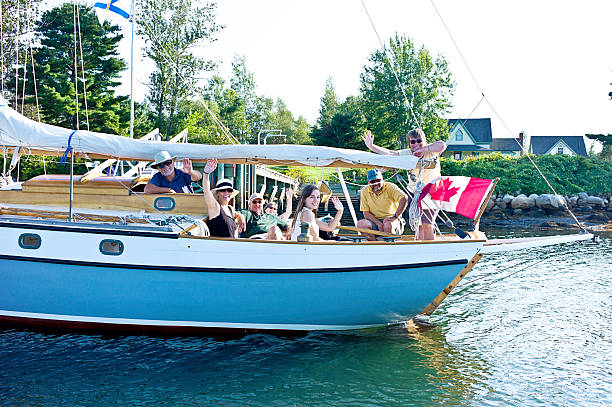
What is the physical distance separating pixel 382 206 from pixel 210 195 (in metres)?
2.70

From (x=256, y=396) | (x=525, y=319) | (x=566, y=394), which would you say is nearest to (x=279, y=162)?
(x=256, y=396)

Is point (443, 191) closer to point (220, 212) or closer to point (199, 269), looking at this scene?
point (220, 212)

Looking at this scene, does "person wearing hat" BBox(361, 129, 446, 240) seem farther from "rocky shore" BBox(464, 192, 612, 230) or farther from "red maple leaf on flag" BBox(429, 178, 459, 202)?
"rocky shore" BBox(464, 192, 612, 230)

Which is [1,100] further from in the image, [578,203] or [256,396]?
[578,203]

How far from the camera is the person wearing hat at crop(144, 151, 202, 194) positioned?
24.0 feet

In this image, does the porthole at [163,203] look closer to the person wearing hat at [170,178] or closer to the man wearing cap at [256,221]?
the person wearing hat at [170,178]

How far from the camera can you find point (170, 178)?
7512 millimetres

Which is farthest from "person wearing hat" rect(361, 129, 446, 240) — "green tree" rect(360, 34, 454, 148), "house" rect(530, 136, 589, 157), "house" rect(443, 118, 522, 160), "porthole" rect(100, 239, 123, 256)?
"house" rect(530, 136, 589, 157)

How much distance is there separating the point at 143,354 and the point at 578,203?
30.1 metres

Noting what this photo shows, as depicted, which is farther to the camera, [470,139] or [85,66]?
[470,139]

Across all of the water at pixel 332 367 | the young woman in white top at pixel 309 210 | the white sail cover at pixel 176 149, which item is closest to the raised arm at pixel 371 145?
the white sail cover at pixel 176 149

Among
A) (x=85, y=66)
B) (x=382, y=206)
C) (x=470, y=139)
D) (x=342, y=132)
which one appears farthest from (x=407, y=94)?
(x=382, y=206)

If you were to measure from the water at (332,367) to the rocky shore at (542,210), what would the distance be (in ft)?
68.7

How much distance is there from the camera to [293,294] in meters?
6.80
